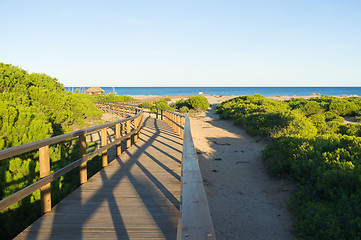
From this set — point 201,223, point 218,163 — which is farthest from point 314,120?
point 201,223

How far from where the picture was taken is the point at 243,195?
22.5ft

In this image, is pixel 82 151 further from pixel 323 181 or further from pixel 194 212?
pixel 323 181

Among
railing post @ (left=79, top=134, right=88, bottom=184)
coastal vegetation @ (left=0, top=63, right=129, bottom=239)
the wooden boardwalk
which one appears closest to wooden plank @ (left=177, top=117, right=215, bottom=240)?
the wooden boardwalk

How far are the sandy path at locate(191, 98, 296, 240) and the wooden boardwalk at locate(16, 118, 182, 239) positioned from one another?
1561 mm

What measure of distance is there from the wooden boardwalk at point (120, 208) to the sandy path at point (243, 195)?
1.56 meters

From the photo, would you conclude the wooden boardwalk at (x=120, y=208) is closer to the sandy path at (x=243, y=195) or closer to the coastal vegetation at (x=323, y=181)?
the sandy path at (x=243, y=195)

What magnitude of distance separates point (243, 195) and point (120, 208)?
167 inches

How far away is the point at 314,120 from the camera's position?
51.9 feet

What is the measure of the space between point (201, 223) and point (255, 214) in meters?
5.01

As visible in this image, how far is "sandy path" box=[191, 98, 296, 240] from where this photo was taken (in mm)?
5180

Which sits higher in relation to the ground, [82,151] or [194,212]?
[194,212]

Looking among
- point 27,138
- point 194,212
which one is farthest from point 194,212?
point 27,138

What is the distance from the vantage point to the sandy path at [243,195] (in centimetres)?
518

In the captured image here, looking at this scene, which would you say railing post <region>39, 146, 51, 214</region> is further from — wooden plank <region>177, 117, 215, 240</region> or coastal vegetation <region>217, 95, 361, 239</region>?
coastal vegetation <region>217, 95, 361, 239</region>
